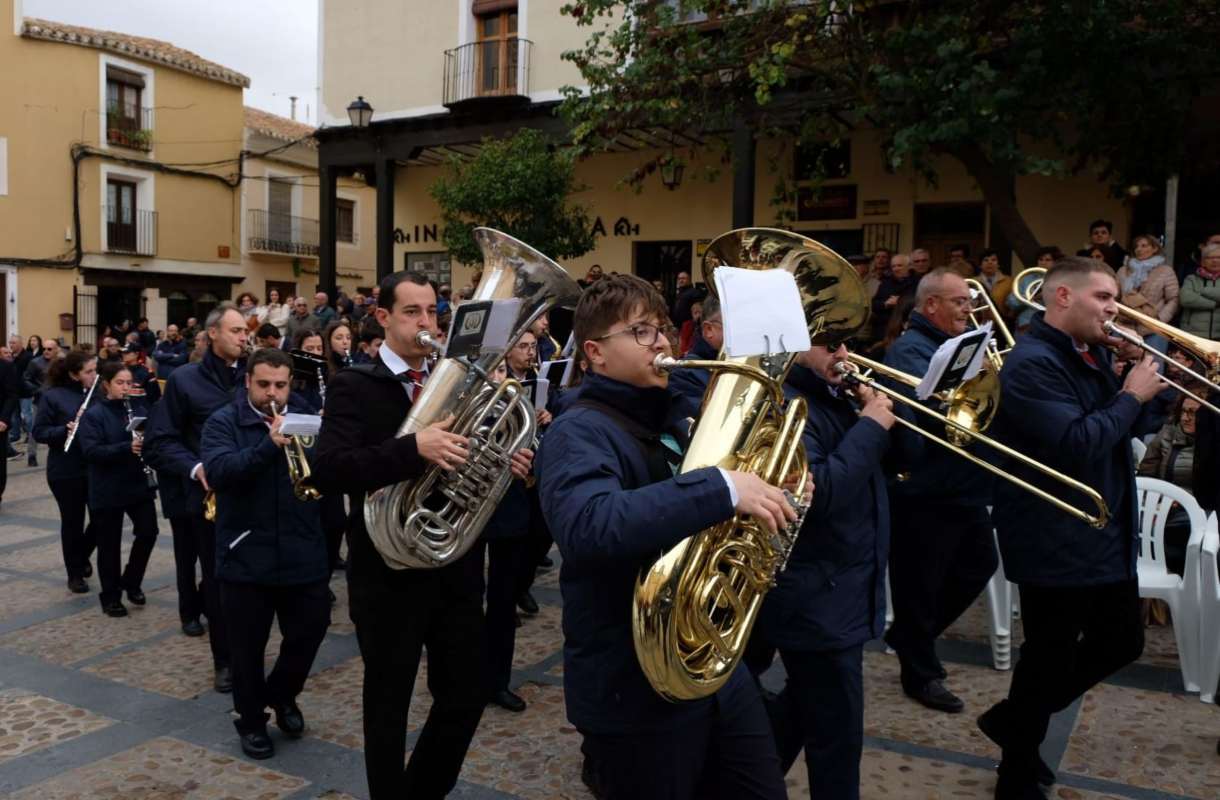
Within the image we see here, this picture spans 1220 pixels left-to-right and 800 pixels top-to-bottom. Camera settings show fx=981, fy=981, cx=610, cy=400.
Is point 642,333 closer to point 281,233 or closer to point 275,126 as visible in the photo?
point 281,233

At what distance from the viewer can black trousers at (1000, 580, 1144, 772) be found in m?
3.25

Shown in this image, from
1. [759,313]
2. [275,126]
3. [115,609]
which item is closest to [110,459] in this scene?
[115,609]

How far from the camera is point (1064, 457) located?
10.5ft

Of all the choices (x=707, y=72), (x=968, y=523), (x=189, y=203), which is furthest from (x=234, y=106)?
(x=968, y=523)

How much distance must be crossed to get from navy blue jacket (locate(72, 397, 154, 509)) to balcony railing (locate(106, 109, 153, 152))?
22376mm

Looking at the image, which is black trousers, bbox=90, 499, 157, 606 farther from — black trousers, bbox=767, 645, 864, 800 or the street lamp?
the street lamp

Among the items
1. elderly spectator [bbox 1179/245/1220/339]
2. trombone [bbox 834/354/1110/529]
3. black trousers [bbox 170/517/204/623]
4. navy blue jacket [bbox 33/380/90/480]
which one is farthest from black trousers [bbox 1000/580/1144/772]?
elderly spectator [bbox 1179/245/1220/339]

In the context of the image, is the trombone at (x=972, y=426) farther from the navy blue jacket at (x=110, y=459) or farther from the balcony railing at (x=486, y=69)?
the balcony railing at (x=486, y=69)

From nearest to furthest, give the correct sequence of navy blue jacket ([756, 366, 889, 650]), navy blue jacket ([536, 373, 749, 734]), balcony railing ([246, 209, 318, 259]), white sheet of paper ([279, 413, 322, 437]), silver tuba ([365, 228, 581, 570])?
navy blue jacket ([536, 373, 749, 734]), navy blue jacket ([756, 366, 889, 650]), silver tuba ([365, 228, 581, 570]), white sheet of paper ([279, 413, 322, 437]), balcony railing ([246, 209, 318, 259])

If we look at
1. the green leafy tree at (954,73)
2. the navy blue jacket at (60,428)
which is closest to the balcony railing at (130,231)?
the green leafy tree at (954,73)

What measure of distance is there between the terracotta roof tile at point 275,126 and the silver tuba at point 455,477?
1051 inches

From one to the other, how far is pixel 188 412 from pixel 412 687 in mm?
2548

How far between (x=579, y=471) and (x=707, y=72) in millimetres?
8936

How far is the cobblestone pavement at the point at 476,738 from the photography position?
3.62 meters
